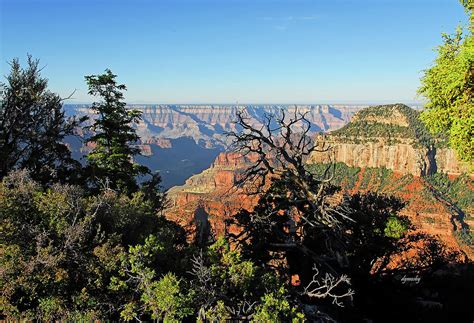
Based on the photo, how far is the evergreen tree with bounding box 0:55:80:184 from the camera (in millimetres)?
22406

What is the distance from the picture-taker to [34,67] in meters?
23.6

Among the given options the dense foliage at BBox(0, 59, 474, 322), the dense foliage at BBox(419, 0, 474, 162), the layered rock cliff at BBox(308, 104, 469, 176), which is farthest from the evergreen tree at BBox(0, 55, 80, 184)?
the layered rock cliff at BBox(308, 104, 469, 176)

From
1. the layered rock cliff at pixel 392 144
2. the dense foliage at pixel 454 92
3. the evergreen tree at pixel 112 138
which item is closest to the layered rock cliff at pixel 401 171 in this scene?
the layered rock cliff at pixel 392 144

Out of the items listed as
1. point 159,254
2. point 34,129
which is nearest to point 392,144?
point 34,129

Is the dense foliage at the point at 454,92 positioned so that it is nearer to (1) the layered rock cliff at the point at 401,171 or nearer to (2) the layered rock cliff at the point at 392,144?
(1) the layered rock cliff at the point at 401,171

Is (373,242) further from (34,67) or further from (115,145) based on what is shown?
(34,67)

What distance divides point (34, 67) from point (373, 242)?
996 inches

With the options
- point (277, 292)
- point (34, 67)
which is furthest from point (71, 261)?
point (34, 67)

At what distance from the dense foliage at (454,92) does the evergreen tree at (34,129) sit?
70.4ft

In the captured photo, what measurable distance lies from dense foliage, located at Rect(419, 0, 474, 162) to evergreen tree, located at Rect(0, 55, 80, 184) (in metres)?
21.5

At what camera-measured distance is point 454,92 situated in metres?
11.4

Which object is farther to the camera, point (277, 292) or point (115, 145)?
point (115, 145)

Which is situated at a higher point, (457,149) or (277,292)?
(457,149)

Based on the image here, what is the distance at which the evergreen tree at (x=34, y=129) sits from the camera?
22406 millimetres
